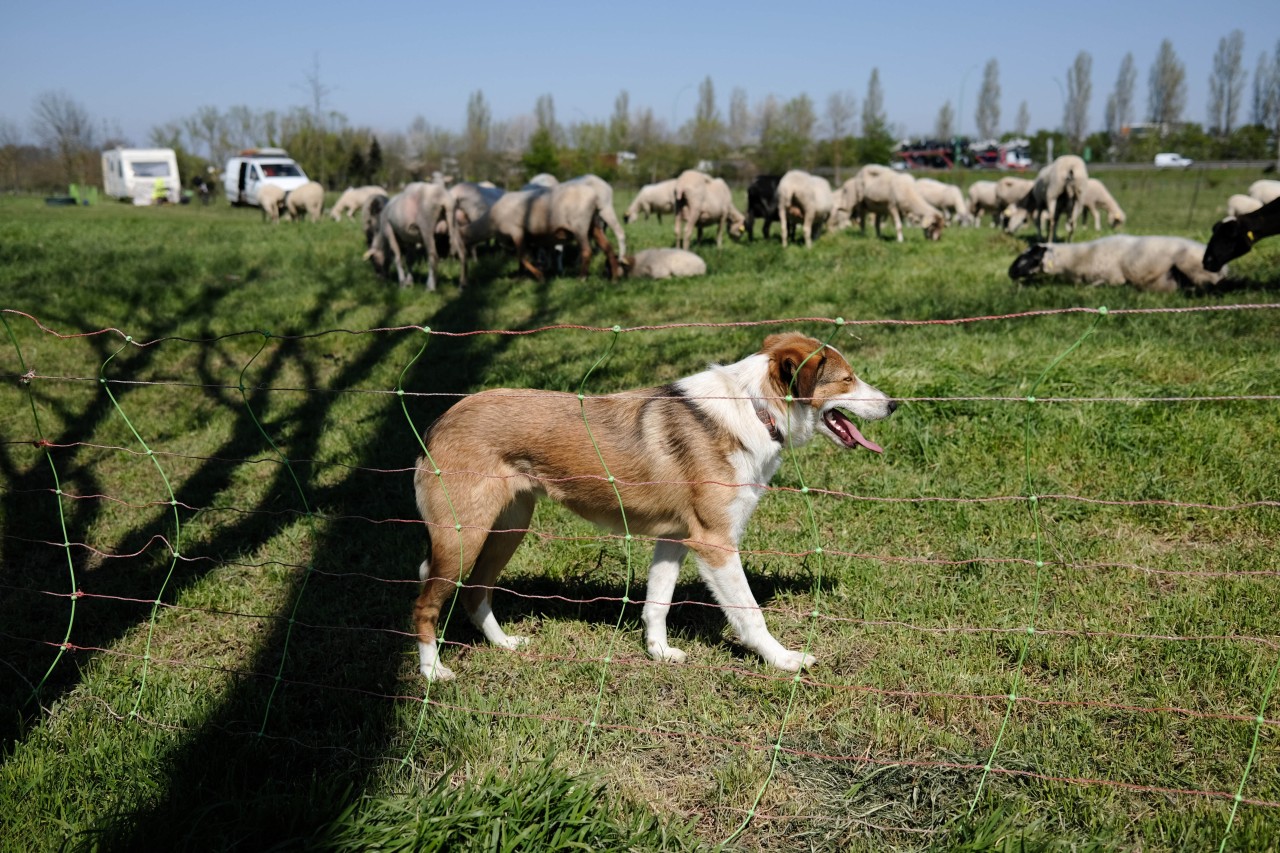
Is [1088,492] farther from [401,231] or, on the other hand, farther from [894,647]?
[401,231]

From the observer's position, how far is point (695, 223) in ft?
60.5

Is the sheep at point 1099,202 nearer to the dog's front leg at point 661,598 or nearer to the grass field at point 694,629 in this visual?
the grass field at point 694,629

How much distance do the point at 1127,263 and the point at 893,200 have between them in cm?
724

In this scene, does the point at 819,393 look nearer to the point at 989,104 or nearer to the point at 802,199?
the point at 802,199

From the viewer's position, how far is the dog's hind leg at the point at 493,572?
14.5 feet

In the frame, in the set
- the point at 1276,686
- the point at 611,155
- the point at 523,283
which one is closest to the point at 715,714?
the point at 1276,686

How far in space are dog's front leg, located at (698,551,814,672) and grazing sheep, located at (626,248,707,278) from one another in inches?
393

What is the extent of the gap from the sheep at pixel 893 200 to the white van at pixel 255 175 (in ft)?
82.6

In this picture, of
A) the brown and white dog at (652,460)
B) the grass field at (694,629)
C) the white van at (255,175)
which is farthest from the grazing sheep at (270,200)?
the brown and white dog at (652,460)

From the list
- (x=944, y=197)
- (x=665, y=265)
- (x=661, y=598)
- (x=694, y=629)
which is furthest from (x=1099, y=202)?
(x=661, y=598)

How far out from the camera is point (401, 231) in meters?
14.5

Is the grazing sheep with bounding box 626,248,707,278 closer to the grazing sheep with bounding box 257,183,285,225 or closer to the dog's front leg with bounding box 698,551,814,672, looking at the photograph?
the dog's front leg with bounding box 698,551,814,672

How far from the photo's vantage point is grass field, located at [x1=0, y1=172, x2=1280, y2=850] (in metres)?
3.34

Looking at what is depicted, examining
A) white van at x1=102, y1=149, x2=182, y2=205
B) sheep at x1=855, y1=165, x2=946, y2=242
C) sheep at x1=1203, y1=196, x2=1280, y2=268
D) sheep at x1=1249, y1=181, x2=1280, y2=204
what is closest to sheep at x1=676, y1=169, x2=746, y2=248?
sheep at x1=855, y1=165, x2=946, y2=242
